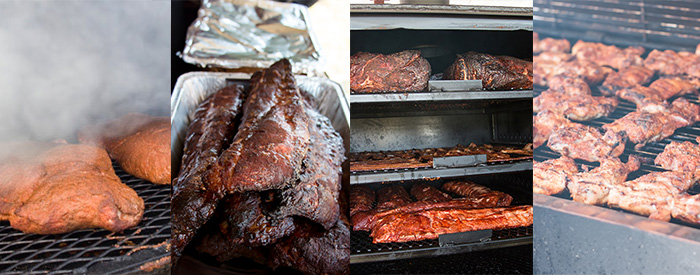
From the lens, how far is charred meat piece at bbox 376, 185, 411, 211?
137cm

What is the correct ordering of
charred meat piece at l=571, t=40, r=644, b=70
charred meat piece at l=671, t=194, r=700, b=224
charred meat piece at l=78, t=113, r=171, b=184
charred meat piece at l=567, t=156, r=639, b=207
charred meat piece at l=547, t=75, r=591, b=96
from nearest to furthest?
charred meat piece at l=78, t=113, r=171, b=184 → charred meat piece at l=671, t=194, r=700, b=224 → charred meat piece at l=567, t=156, r=639, b=207 → charred meat piece at l=547, t=75, r=591, b=96 → charred meat piece at l=571, t=40, r=644, b=70

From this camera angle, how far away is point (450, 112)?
1306mm

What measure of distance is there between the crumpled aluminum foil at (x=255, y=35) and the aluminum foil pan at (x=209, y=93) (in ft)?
1.10

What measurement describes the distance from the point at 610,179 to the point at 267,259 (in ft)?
4.98

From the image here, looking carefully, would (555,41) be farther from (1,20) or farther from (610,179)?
(1,20)

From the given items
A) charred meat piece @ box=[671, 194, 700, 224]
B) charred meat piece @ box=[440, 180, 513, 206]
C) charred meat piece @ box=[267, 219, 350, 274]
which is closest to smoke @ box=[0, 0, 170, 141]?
charred meat piece @ box=[267, 219, 350, 274]

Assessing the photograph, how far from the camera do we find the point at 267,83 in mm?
1813

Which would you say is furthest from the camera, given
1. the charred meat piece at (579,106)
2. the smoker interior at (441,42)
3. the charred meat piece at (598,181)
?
the charred meat piece at (579,106)

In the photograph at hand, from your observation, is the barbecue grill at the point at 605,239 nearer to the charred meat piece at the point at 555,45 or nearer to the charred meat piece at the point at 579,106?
the charred meat piece at the point at 579,106

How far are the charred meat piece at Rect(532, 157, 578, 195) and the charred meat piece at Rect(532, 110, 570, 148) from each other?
24cm

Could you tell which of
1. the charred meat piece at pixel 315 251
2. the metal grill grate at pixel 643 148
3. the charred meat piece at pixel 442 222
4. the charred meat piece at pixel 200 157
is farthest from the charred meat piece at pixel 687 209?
the charred meat piece at pixel 200 157

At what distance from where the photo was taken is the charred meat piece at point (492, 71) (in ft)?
4.07

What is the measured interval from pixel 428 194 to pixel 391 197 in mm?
133

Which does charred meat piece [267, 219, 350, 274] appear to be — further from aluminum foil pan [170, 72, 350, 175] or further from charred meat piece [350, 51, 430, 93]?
aluminum foil pan [170, 72, 350, 175]
